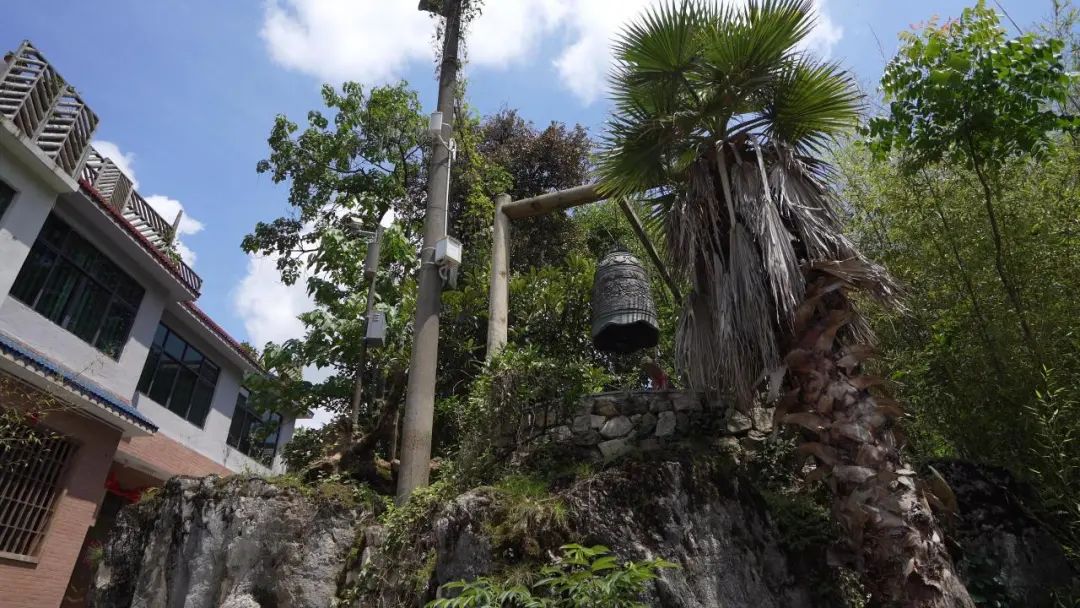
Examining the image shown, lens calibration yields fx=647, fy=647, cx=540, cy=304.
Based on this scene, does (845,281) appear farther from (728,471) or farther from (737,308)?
(728,471)

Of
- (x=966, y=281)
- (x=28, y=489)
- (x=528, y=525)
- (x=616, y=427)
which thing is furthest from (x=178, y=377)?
(x=966, y=281)

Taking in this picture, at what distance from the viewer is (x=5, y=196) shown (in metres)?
9.66

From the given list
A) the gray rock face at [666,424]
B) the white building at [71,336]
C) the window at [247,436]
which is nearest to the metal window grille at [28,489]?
the white building at [71,336]

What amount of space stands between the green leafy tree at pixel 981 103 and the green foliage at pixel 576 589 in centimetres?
431

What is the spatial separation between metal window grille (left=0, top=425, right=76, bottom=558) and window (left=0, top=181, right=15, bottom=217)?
3.30 m

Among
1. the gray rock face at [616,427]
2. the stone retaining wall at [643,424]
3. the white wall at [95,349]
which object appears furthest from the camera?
the white wall at [95,349]

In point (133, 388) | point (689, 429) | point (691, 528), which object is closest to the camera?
point (691, 528)

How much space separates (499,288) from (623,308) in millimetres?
2107

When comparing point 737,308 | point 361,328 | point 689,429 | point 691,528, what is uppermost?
point 361,328

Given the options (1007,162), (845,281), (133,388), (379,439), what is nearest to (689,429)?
(845,281)

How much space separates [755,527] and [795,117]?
12.6ft

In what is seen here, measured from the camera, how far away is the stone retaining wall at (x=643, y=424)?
245 inches

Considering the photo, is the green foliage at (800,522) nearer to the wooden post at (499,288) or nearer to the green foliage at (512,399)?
Answer: the green foliage at (512,399)

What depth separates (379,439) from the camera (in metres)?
8.48
